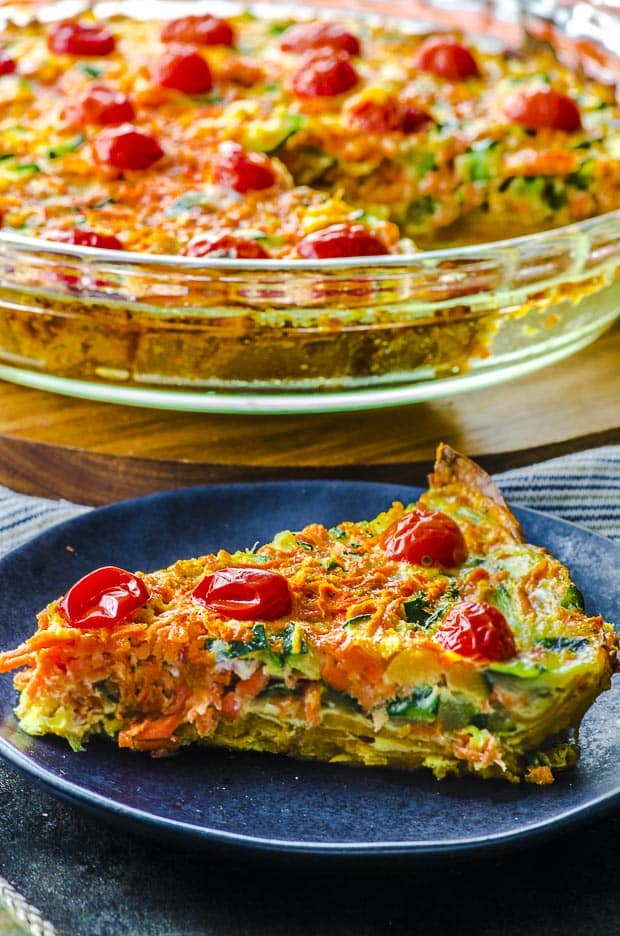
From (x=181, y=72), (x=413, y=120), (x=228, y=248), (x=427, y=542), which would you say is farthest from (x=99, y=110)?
(x=427, y=542)

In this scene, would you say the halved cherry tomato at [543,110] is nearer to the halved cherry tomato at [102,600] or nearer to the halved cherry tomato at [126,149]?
the halved cherry tomato at [126,149]

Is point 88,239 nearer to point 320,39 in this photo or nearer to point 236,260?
point 236,260

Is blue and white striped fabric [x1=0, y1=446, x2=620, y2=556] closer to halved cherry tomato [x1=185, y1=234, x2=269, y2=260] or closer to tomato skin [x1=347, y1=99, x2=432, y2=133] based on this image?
halved cherry tomato [x1=185, y1=234, x2=269, y2=260]

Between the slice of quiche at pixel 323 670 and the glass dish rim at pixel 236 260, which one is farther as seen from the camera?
the glass dish rim at pixel 236 260

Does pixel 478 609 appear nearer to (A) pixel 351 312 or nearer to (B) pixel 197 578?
(B) pixel 197 578

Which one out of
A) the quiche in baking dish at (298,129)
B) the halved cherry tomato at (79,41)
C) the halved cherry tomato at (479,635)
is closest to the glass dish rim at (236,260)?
the quiche in baking dish at (298,129)

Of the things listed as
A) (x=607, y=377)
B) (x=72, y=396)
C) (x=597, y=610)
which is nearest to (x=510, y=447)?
(x=607, y=377)

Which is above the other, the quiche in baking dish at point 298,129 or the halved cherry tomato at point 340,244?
the halved cherry tomato at point 340,244
